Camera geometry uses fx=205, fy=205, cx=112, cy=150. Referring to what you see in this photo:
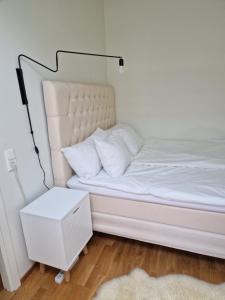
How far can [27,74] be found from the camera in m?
1.56

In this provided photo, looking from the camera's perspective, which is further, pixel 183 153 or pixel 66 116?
pixel 183 153

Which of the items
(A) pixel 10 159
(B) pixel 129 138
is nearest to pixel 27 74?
(A) pixel 10 159

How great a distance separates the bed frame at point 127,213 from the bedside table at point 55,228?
10.5 inches

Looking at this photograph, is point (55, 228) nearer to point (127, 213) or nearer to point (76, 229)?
point (76, 229)

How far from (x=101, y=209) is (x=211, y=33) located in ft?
8.13

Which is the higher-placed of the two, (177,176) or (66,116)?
(66,116)

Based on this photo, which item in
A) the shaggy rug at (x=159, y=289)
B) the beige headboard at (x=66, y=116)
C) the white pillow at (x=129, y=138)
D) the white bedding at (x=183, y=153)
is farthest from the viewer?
the white pillow at (x=129, y=138)

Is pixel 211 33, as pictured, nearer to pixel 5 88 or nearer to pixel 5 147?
pixel 5 88

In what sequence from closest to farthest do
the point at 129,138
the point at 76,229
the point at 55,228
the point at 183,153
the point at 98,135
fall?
the point at 55,228 < the point at 76,229 < the point at 98,135 < the point at 183,153 < the point at 129,138

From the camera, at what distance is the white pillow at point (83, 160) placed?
1.83 metres

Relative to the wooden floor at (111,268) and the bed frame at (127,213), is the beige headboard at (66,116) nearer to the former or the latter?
the bed frame at (127,213)

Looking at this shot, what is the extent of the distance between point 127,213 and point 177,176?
1.80ft

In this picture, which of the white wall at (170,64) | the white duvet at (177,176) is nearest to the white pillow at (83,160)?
the white duvet at (177,176)

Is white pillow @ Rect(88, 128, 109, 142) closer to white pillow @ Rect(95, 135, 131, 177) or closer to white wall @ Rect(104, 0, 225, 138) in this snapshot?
white pillow @ Rect(95, 135, 131, 177)
